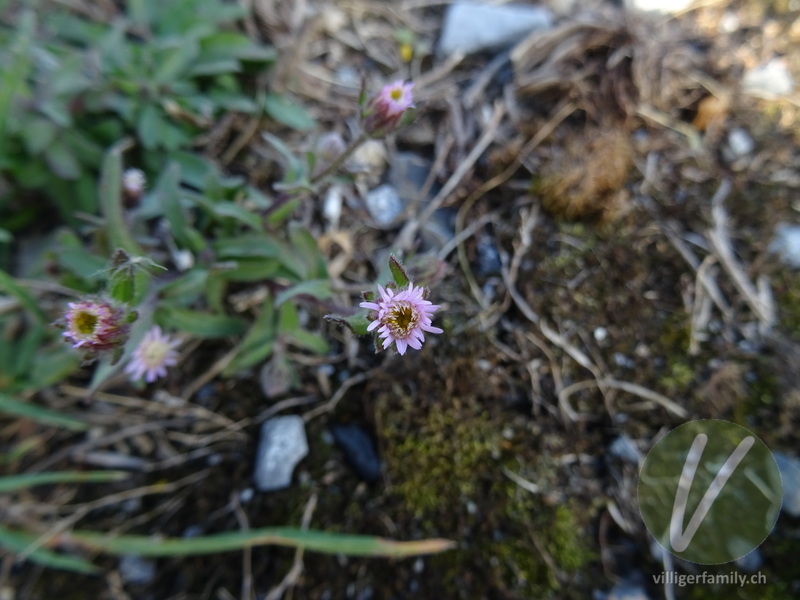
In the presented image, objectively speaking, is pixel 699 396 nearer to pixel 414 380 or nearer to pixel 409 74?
pixel 414 380

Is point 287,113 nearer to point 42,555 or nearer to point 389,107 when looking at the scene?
point 389,107

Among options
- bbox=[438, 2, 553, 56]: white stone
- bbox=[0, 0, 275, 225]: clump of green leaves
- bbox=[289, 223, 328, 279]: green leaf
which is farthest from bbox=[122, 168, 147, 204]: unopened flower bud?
bbox=[438, 2, 553, 56]: white stone

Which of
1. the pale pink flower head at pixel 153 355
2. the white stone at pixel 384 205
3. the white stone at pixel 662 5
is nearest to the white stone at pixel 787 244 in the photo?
the white stone at pixel 662 5

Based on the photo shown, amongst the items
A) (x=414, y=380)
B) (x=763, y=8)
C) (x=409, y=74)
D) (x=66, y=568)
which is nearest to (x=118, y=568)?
(x=66, y=568)

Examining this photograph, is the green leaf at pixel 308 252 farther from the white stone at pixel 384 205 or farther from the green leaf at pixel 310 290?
the white stone at pixel 384 205

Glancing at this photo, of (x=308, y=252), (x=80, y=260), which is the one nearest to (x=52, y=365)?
(x=80, y=260)

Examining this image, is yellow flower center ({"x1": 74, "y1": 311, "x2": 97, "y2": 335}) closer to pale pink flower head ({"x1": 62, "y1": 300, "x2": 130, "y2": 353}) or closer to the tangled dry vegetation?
pale pink flower head ({"x1": 62, "y1": 300, "x2": 130, "y2": 353})
